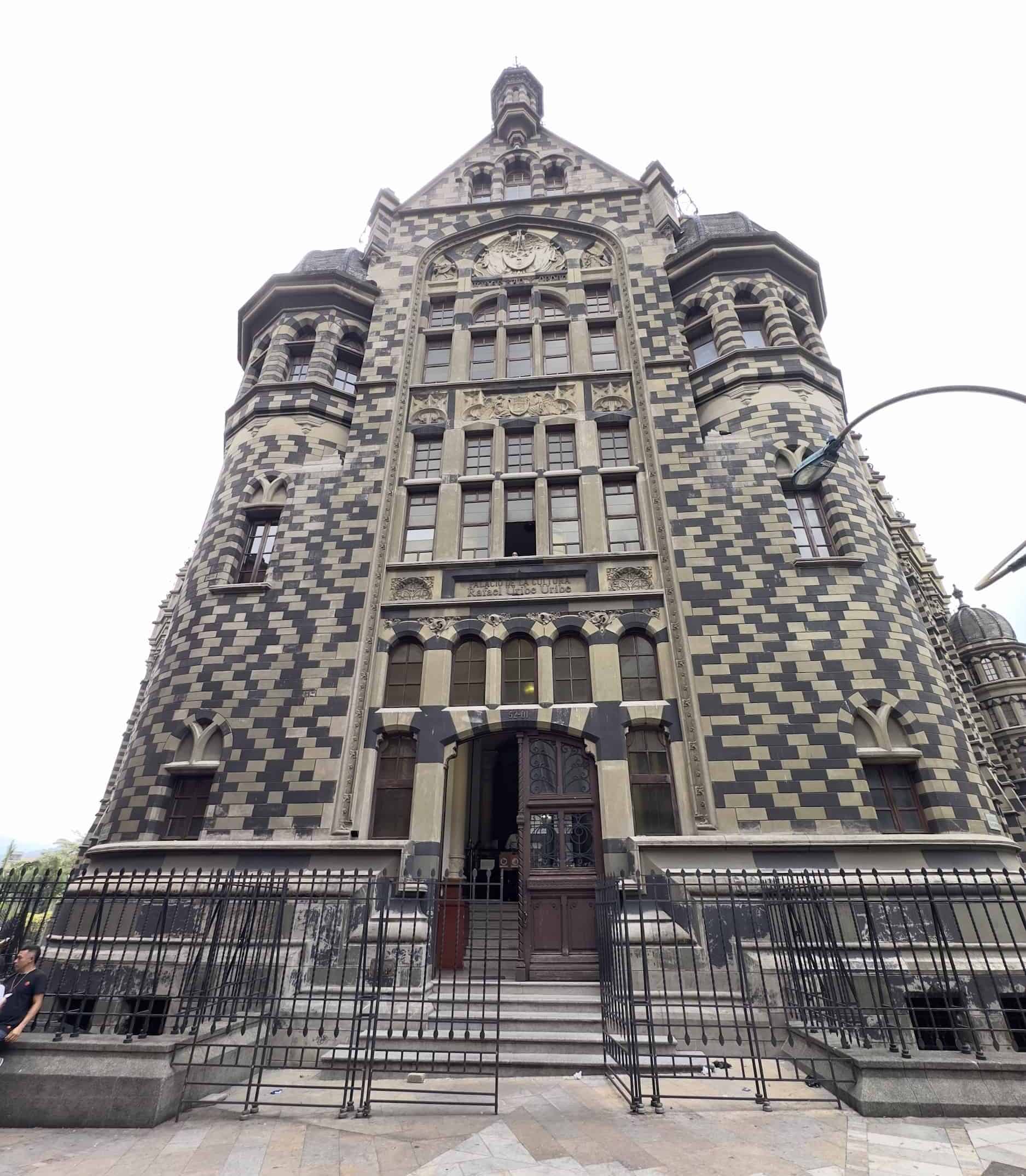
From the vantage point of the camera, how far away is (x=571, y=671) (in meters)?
13.6

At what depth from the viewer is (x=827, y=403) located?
16.8 metres

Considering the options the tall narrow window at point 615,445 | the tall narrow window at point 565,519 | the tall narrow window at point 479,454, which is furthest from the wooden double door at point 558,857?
the tall narrow window at point 615,445

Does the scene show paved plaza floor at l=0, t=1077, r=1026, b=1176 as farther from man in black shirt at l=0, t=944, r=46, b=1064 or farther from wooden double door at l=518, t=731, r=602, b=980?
wooden double door at l=518, t=731, r=602, b=980

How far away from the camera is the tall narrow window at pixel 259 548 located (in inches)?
620

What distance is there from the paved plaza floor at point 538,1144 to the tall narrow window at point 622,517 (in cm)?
1086

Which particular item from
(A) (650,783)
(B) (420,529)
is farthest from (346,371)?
(A) (650,783)

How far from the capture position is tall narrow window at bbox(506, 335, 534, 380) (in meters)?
18.3

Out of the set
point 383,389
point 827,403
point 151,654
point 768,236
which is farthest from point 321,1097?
point 151,654

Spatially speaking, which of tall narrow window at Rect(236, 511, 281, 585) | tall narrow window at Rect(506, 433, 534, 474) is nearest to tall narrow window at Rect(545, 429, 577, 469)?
tall narrow window at Rect(506, 433, 534, 474)

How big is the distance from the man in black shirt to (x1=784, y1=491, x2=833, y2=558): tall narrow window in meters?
14.8

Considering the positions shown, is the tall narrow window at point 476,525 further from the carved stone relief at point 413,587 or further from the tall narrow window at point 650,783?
the tall narrow window at point 650,783

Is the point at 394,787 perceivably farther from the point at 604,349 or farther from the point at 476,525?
the point at 604,349

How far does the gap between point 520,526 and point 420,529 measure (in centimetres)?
260

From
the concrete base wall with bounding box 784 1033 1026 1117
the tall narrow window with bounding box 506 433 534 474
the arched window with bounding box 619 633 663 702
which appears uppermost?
the tall narrow window with bounding box 506 433 534 474
